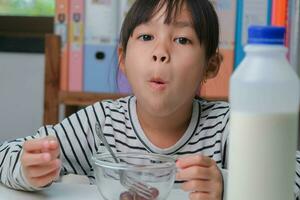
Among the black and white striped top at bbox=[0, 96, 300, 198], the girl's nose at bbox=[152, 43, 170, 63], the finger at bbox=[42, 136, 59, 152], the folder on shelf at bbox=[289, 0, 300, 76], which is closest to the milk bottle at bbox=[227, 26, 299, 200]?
the finger at bbox=[42, 136, 59, 152]

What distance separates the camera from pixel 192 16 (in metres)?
0.98

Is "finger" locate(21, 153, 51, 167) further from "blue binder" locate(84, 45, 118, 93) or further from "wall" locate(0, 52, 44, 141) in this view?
"wall" locate(0, 52, 44, 141)

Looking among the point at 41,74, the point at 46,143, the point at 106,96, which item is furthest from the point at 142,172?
the point at 41,74

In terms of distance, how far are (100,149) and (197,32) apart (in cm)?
31

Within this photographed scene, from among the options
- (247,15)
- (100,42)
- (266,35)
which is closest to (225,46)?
(247,15)

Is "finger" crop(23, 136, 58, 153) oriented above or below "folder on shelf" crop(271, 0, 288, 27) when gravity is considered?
below

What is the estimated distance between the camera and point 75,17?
72.4 inches

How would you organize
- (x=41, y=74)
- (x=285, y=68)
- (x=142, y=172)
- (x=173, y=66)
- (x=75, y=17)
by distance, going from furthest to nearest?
(x=41, y=74) < (x=75, y=17) < (x=173, y=66) < (x=142, y=172) < (x=285, y=68)

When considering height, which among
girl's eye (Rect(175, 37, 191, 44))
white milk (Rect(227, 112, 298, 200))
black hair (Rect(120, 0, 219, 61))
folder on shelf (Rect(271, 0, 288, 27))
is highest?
folder on shelf (Rect(271, 0, 288, 27))

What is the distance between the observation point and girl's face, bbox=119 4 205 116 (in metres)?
0.92

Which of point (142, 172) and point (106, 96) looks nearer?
point (142, 172)

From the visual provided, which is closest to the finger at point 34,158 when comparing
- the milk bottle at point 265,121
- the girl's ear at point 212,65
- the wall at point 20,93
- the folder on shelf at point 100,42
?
the milk bottle at point 265,121

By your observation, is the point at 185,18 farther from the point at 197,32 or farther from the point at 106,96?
the point at 106,96

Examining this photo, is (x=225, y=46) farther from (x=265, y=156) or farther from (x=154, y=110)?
(x=265, y=156)
